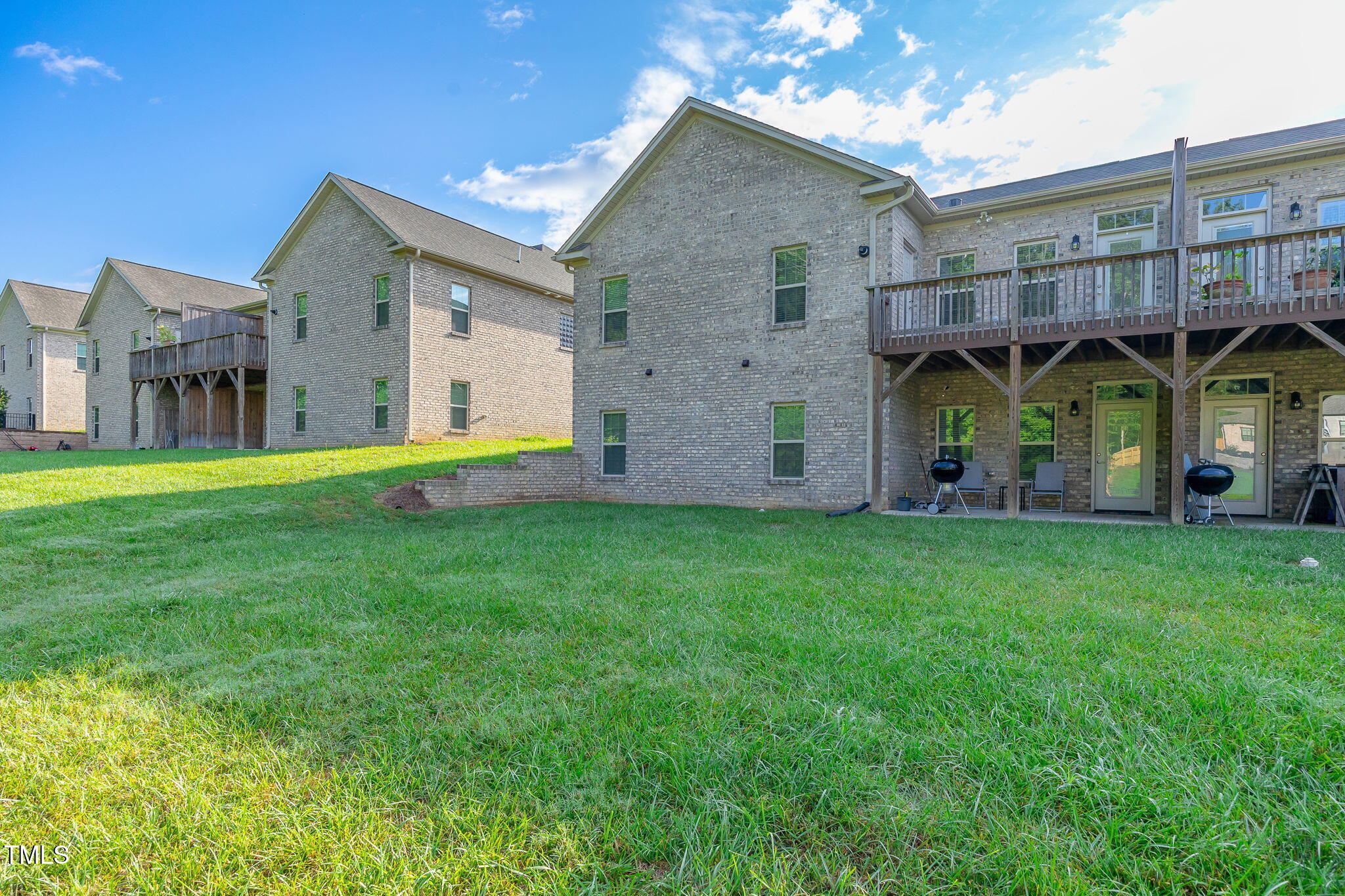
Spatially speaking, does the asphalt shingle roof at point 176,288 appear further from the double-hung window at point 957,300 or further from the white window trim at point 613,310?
the double-hung window at point 957,300

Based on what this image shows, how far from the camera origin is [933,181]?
45.5 feet

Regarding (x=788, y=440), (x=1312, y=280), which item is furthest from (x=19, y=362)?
(x=1312, y=280)

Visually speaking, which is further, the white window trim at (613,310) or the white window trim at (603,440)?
the white window trim at (603,440)

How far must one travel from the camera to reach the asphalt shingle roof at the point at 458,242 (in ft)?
56.8

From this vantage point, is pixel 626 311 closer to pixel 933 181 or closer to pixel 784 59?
pixel 784 59

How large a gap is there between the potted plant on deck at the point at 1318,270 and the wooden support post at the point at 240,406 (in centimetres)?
2463

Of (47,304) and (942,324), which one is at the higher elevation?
(47,304)

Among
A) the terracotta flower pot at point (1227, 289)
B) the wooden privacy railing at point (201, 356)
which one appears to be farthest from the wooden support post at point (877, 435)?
the wooden privacy railing at point (201, 356)

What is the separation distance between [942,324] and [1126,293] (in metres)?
2.66

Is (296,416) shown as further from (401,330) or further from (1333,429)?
(1333,429)

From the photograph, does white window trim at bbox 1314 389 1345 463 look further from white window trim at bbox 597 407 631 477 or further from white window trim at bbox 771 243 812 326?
white window trim at bbox 597 407 631 477

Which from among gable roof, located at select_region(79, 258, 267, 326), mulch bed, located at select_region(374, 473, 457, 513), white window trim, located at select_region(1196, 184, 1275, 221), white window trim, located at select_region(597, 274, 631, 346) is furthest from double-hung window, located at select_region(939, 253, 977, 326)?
gable roof, located at select_region(79, 258, 267, 326)

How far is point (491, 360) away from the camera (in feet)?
60.7

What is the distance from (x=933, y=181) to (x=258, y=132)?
16403mm
